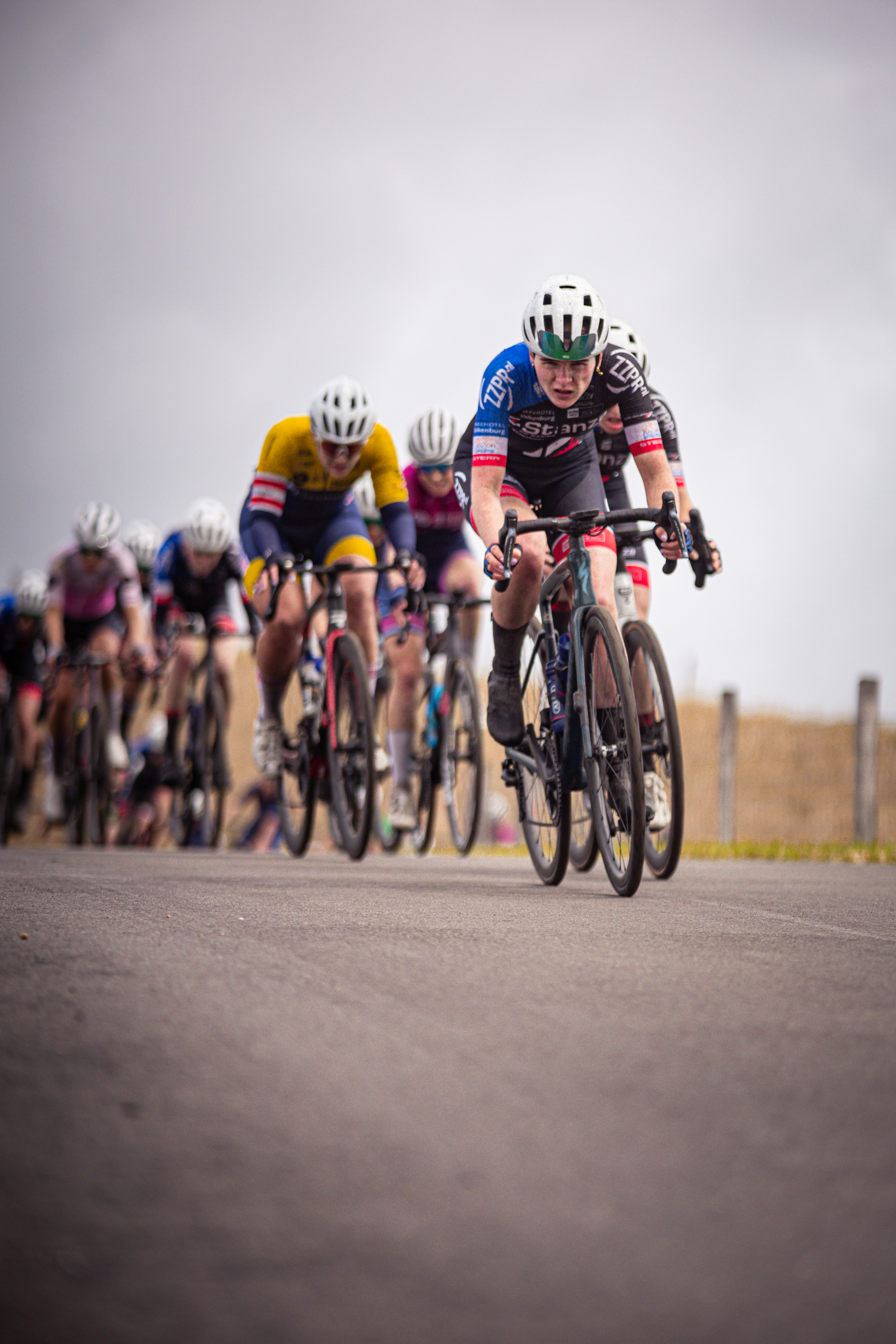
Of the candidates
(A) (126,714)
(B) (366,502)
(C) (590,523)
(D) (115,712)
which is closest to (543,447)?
(C) (590,523)

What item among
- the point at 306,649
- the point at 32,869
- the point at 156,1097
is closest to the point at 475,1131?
the point at 156,1097

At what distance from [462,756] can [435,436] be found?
93.3 inches

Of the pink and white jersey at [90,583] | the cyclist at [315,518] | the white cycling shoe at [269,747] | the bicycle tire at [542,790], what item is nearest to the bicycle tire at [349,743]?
the cyclist at [315,518]

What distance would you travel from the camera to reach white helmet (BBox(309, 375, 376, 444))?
7797mm

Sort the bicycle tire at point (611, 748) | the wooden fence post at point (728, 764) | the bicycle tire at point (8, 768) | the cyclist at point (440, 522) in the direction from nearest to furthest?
1. the bicycle tire at point (611, 748)
2. the cyclist at point (440, 522)
3. the bicycle tire at point (8, 768)
4. the wooden fence post at point (728, 764)

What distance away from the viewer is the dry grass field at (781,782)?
58.5ft

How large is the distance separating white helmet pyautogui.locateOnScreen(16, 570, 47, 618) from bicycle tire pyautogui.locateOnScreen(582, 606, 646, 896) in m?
10.0

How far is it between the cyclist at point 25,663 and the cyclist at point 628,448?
8381mm

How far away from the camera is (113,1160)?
5.48 ft

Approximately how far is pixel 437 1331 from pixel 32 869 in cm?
551

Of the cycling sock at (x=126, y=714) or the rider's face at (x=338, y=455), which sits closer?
the rider's face at (x=338, y=455)

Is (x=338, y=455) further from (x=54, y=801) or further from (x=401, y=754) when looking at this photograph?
(x=54, y=801)

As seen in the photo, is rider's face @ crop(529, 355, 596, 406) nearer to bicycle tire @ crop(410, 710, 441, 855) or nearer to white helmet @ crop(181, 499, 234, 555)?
bicycle tire @ crop(410, 710, 441, 855)

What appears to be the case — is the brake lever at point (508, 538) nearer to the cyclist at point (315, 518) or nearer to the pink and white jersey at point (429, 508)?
the cyclist at point (315, 518)
